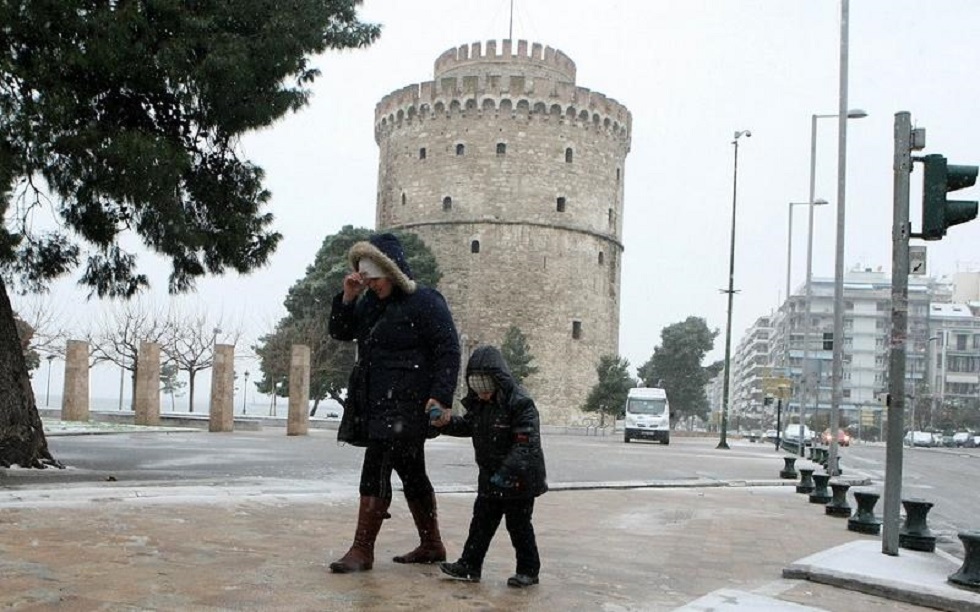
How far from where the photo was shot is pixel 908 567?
5867 mm

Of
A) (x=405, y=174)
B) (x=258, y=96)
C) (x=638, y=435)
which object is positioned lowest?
(x=638, y=435)

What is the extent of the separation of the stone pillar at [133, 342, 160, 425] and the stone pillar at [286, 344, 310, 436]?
342cm

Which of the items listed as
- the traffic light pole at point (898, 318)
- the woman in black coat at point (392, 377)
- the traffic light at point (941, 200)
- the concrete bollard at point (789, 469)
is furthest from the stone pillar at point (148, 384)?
the traffic light at point (941, 200)

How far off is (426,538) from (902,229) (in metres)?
3.80

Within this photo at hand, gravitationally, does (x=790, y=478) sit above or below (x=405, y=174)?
below

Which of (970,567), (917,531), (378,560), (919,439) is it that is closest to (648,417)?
(917,531)

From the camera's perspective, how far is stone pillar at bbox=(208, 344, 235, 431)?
24.6 metres

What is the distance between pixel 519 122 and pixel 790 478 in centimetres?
3768

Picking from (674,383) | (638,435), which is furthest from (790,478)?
(674,383)

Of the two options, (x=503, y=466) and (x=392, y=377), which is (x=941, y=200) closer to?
(x=503, y=466)

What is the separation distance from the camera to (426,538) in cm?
541

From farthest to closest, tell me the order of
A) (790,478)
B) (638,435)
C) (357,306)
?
(638,435)
(790,478)
(357,306)

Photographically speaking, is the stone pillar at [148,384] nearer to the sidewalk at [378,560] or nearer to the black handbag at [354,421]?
the sidewalk at [378,560]

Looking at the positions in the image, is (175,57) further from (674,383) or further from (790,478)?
(674,383)
